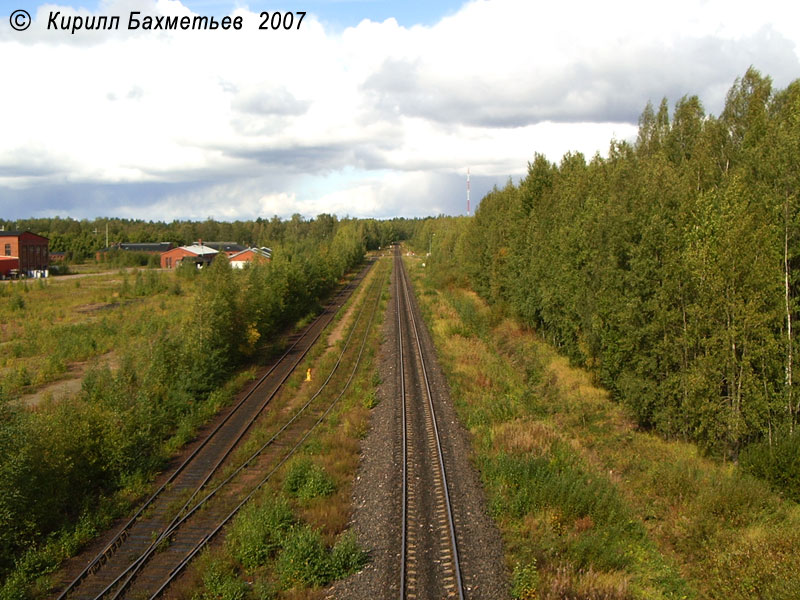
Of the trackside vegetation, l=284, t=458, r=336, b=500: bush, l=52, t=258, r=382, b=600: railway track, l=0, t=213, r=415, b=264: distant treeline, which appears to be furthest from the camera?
l=0, t=213, r=415, b=264: distant treeline

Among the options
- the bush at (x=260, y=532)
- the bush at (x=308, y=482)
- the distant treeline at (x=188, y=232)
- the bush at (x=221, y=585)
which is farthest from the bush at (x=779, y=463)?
the distant treeline at (x=188, y=232)

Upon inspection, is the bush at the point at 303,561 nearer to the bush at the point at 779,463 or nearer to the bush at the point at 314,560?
the bush at the point at 314,560

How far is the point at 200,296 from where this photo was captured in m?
26.8

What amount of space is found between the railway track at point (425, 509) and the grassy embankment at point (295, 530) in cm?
114

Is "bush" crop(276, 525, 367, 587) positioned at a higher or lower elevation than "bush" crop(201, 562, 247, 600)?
higher

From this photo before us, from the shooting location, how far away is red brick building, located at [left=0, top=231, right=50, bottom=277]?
78875mm

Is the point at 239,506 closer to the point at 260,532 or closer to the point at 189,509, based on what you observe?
the point at 189,509

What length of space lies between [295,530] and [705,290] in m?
11.7

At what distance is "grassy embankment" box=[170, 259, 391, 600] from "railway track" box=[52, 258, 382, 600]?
1.54ft

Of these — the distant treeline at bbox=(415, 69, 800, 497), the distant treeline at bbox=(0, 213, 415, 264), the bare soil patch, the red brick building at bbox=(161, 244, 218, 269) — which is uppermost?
the distant treeline at bbox=(0, 213, 415, 264)

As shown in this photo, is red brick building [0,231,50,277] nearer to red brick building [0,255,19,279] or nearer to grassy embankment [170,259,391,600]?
red brick building [0,255,19,279]

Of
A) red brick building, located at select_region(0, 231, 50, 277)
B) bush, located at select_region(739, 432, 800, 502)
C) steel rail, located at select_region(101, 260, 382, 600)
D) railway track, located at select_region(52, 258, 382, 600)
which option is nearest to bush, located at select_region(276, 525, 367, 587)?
railway track, located at select_region(52, 258, 382, 600)

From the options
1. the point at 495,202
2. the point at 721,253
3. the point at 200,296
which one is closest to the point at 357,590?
the point at 721,253

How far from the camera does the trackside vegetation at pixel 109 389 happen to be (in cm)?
1223
